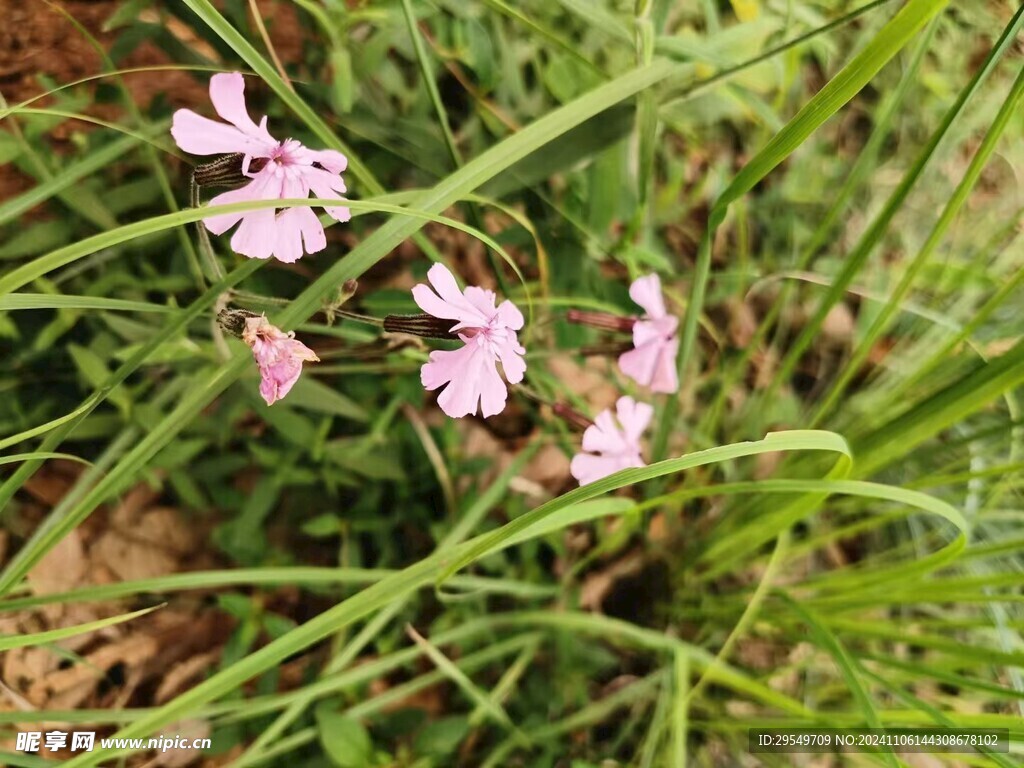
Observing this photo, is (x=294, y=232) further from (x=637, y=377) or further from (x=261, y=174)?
(x=637, y=377)

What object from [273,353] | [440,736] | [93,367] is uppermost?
[93,367]

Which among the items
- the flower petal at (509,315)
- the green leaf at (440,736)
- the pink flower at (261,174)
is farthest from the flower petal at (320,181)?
the green leaf at (440,736)

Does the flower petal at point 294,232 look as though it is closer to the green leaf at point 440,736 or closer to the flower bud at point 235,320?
the flower bud at point 235,320

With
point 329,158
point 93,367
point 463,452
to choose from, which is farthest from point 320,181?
point 463,452

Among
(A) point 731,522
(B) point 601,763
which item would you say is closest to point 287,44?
(A) point 731,522

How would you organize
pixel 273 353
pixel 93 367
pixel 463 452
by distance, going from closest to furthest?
pixel 273 353 → pixel 93 367 → pixel 463 452

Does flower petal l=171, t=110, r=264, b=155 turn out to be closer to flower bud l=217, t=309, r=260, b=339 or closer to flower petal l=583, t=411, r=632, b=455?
flower bud l=217, t=309, r=260, b=339
